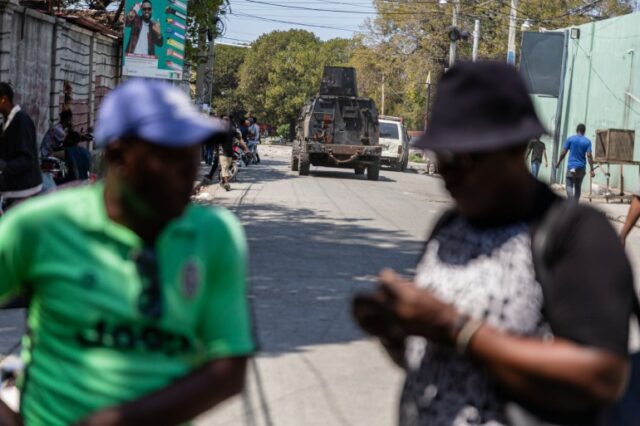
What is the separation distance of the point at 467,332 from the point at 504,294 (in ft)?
0.42

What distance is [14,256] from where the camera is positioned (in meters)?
2.20

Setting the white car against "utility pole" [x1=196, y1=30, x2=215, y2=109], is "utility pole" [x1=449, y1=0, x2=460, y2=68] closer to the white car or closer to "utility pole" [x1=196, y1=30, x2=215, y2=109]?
the white car

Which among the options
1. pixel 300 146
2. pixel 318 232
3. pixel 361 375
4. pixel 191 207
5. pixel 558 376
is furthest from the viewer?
pixel 300 146

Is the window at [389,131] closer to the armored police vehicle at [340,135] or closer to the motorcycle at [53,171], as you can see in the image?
the armored police vehicle at [340,135]

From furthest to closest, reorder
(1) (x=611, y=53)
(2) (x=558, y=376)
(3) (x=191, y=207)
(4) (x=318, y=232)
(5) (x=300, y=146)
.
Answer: (5) (x=300, y=146), (1) (x=611, y=53), (4) (x=318, y=232), (3) (x=191, y=207), (2) (x=558, y=376)

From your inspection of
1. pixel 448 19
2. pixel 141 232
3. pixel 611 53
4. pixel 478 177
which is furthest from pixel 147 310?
pixel 448 19

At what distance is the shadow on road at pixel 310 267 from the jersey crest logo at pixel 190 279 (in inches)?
213

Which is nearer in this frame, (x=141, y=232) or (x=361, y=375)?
(x=141, y=232)

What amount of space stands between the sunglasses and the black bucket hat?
574 mm

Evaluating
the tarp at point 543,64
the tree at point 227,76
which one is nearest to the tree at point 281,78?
the tree at point 227,76

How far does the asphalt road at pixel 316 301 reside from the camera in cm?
613

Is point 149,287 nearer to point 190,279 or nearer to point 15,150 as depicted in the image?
point 190,279

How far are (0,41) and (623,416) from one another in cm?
1527

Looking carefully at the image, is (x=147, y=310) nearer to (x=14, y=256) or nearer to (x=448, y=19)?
(x=14, y=256)
